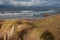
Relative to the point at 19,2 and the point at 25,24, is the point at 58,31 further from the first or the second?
the point at 19,2

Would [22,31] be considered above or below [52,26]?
above

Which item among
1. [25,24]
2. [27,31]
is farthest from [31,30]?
[25,24]

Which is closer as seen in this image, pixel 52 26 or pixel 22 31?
pixel 22 31

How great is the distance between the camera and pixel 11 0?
126ft

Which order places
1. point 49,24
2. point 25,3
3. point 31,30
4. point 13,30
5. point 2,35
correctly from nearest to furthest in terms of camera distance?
point 31,30, point 13,30, point 2,35, point 49,24, point 25,3

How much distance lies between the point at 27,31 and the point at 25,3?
31221 mm

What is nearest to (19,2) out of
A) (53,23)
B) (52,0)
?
(52,0)

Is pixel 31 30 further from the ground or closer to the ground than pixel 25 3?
further from the ground

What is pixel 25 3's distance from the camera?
125ft

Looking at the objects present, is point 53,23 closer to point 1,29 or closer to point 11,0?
point 1,29

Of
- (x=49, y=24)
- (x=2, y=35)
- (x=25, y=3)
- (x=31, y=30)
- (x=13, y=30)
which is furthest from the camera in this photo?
(x=25, y=3)

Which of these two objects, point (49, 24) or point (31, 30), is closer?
point (31, 30)

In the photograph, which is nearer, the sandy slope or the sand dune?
the sand dune

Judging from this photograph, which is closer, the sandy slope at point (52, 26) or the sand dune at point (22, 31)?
the sand dune at point (22, 31)
